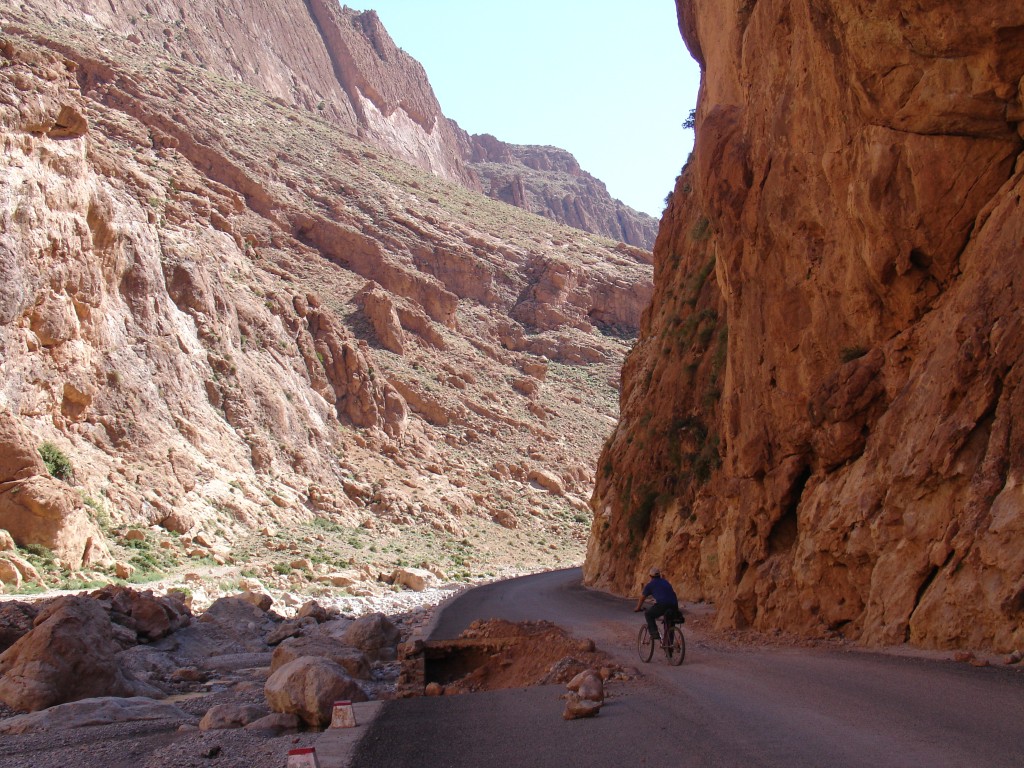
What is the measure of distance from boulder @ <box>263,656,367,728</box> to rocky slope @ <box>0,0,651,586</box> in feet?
38.3

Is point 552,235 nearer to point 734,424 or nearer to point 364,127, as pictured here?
point 364,127

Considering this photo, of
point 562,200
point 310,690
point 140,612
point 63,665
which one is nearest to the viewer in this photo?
point 310,690

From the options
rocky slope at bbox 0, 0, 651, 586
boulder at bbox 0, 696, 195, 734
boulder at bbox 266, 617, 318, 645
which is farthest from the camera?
rocky slope at bbox 0, 0, 651, 586

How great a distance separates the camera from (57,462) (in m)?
23.8

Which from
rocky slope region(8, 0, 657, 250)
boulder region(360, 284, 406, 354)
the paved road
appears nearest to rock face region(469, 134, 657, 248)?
rocky slope region(8, 0, 657, 250)

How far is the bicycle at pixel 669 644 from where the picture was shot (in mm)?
10180

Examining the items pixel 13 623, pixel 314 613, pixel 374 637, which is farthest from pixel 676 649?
pixel 314 613

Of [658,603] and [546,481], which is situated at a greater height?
[658,603]

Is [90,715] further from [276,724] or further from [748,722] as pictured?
[748,722]

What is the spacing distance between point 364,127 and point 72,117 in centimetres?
9466

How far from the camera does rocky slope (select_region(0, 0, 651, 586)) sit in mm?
26281

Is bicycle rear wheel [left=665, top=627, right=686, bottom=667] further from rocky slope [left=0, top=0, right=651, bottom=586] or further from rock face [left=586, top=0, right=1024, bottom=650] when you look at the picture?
rocky slope [left=0, top=0, right=651, bottom=586]

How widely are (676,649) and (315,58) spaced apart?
12215 centimetres

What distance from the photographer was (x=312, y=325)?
159 feet
